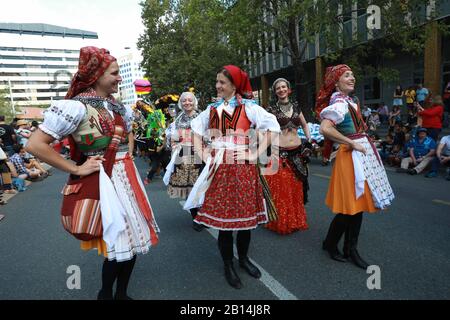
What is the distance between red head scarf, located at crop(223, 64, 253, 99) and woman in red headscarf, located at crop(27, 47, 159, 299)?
94cm

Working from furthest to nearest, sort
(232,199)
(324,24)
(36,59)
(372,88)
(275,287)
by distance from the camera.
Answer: (36,59) < (372,88) < (324,24) < (275,287) < (232,199)

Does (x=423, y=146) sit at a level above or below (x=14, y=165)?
above

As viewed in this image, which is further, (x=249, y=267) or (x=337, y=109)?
(x=249, y=267)

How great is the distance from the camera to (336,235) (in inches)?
124

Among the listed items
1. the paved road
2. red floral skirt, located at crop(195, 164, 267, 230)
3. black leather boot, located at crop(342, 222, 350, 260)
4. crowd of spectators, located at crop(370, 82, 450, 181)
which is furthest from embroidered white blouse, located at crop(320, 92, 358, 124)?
crowd of spectators, located at crop(370, 82, 450, 181)

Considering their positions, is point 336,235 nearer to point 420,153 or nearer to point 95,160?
point 95,160

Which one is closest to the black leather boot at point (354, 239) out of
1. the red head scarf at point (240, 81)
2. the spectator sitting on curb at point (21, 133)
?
the red head scarf at point (240, 81)

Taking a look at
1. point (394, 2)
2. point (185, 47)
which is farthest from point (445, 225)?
point (185, 47)

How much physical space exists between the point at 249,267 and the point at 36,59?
123362 mm

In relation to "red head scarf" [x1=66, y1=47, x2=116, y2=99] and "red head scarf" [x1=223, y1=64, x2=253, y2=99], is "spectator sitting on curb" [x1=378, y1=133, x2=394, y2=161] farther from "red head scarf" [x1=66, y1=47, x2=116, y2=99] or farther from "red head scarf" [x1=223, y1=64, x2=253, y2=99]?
"red head scarf" [x1=66, y1=47, x2=116, y2=99]

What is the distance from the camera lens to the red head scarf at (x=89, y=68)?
207 cm

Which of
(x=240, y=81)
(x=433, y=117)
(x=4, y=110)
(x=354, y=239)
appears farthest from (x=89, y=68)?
(x=4, y=110)

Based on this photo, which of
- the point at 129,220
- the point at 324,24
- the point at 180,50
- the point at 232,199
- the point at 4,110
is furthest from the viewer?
the point at 4,110

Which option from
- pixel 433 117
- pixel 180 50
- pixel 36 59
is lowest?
pixel 433 117
